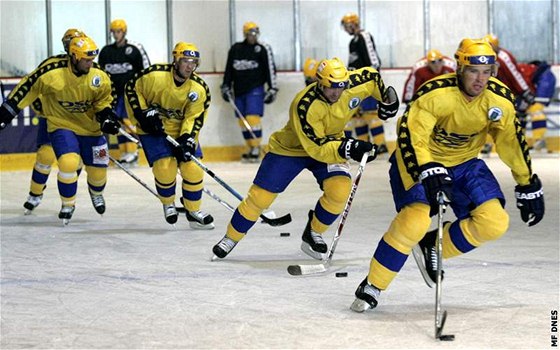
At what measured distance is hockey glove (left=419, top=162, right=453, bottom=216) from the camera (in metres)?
4.47

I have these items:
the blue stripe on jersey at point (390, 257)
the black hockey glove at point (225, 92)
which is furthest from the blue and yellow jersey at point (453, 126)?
the black hockey glove at point (225, 92)

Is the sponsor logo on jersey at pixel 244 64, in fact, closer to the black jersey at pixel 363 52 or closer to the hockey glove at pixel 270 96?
the hockey glove at pixel 270 96

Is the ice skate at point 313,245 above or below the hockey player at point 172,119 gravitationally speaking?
below

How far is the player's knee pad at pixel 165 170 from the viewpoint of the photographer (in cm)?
754

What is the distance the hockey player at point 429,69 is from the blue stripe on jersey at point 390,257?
282 inches

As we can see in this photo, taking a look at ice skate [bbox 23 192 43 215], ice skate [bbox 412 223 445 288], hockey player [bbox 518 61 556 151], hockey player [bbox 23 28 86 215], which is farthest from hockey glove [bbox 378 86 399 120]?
hockey player [bbox 518 61 556 151]

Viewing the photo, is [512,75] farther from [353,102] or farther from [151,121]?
[353,102]

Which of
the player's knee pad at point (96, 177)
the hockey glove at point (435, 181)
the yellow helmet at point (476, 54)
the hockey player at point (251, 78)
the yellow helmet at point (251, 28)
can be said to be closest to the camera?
the hockey glove at point (435, 181)

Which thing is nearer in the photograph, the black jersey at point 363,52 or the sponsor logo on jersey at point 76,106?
the sponsor logo on jersey at point 76,106

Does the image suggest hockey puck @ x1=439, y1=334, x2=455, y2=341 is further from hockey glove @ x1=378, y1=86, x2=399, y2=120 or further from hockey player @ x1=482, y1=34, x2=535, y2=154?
hockey player @ x1=482, y1=34, x2=535, y2=154

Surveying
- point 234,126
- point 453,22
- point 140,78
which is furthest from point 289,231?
point 453,22

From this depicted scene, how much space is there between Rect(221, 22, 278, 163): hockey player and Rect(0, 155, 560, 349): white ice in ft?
14.7

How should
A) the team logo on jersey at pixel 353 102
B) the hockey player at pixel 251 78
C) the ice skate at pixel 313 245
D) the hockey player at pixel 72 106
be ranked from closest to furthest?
the team logo on jersey at pixel 353 102 → the ice skate at pixel 313 245 → the hockey player at pixel 72 106 → the hockey player at pixel 251 78

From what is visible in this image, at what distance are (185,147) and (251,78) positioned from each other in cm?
558
